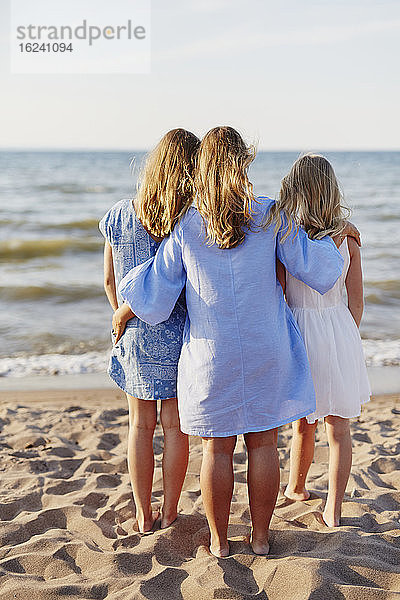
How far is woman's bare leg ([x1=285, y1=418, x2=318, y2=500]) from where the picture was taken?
3229 mm

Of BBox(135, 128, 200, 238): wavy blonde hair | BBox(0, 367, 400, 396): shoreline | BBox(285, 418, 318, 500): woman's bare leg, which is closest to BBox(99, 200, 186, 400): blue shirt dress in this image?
BBox(135, 128, 200, 238): wavy blonde hair

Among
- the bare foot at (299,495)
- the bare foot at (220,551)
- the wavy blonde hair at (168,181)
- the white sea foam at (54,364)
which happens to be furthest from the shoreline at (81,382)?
the wavy blonde hair at (168,181)

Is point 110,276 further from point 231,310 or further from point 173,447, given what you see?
point 173,447

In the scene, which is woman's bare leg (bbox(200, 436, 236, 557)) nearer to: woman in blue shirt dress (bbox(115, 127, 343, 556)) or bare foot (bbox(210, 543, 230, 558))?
woman in blue shirt dress (bbox(115, 127, 343, 556))

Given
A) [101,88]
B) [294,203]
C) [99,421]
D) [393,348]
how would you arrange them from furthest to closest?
[101,88]
[393,348]
[99,421]
[294,203]

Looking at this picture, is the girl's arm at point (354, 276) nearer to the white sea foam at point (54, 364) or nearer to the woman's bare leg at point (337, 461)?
the woman's bare leg at point (337, 461)

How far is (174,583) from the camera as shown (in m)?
2.54

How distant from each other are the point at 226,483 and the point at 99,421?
2.21 metres

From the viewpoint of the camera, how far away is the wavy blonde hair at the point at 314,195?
110 inches

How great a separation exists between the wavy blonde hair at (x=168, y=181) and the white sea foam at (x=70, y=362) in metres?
3.56

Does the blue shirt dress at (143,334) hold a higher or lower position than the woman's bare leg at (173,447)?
higher

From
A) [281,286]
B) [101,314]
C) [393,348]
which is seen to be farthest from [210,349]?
[101,314]

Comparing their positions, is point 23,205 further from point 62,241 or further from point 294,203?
point 294,203

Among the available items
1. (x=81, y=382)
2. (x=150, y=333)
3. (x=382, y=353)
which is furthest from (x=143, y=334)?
(x=382, y=353)
